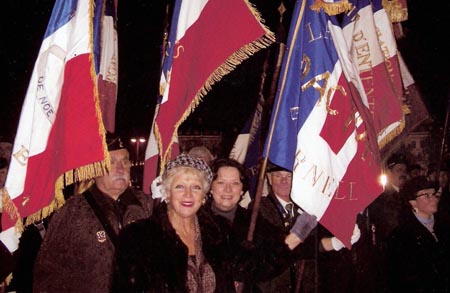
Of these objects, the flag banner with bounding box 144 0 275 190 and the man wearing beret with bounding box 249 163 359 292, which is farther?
the man wearing beret with bounding box 249 163 359 292

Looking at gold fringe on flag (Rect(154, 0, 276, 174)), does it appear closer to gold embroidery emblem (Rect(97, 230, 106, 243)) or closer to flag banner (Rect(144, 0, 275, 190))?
flag banner (Rect(144, 0, 275, 190))

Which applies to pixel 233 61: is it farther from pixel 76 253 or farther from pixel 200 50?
pixel 76 253

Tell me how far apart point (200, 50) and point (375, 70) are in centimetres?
176

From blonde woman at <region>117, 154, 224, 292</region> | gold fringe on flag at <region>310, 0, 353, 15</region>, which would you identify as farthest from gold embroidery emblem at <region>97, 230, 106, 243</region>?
gold fringe on flag at <region>310, 0, 353, 15</region>

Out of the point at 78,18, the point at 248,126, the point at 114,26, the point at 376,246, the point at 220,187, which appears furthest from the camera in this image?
the point at 248,126

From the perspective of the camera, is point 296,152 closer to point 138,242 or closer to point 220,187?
point 220,187

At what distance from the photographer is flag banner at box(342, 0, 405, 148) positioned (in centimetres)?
412

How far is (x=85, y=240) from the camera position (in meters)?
3.75

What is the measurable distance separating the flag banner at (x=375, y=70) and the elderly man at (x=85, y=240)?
2437 mm

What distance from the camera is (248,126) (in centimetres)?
754

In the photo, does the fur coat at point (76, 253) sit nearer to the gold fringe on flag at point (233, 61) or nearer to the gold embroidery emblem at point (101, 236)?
the gold embroidery emblem at point (101, 236)

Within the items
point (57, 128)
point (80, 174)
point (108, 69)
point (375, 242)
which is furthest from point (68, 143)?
point (375, 242)

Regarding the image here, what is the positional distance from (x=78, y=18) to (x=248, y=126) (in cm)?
419

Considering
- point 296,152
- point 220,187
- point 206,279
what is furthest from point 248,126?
point 206,279
